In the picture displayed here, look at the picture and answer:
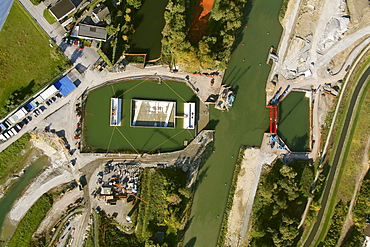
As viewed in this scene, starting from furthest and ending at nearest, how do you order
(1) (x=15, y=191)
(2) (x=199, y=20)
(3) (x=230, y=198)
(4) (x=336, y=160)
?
1. (4) (x=336, y=160)
2. (2) (x=199, y=20)
3. (3) (x=230, y=198)
4. (1) (x=15, y=191)

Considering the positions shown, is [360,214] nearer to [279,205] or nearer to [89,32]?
[279,205]

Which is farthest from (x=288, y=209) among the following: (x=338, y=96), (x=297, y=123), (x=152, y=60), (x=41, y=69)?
(x=41, y=69)

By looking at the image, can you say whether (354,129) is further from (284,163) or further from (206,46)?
(206,46)

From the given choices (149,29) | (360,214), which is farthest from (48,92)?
(360,214)

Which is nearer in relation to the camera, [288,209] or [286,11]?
[288,209]

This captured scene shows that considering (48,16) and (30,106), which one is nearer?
(30,106)

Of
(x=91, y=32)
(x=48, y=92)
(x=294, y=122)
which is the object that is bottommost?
(x=294, y=122)

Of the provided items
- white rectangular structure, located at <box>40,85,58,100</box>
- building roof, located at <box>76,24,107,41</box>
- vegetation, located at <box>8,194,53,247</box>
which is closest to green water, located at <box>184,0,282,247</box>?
building roof, located at <box>76,24,107,41</box>
